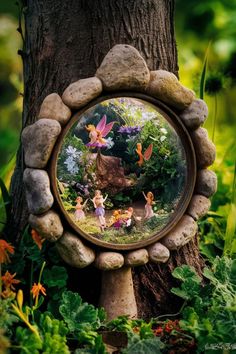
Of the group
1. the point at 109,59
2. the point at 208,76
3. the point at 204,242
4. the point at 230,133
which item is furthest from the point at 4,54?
→ the point at 109,59

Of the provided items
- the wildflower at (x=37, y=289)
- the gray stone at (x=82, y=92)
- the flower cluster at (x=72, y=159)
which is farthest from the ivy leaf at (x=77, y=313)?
the gray stone at (x=82, y=92)

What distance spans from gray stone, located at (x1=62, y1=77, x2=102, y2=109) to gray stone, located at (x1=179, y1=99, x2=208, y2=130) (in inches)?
13.0

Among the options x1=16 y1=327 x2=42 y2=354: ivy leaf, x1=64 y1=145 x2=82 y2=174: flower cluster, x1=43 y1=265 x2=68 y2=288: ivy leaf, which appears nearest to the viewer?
x1=16 y1=327 x2=42 y2=354: ivy leaf

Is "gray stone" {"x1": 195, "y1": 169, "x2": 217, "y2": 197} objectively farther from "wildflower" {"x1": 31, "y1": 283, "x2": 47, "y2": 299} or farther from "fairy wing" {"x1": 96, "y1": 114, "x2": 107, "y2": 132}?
"wildflower" {"x1": 31, "y1": 283, "x2": 47, "y2": 299}

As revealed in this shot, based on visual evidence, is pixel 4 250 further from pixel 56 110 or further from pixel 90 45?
pixel 90 45

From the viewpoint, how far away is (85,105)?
2279 mm

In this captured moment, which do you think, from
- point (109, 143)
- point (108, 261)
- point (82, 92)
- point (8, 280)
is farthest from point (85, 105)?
point (8, 280)

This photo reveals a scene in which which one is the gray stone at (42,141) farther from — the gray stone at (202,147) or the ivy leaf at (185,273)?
the ivy leaf at (185,273)

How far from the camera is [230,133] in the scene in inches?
187

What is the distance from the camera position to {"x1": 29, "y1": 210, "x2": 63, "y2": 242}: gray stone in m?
2.25

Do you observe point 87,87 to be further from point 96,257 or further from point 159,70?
point 96,257

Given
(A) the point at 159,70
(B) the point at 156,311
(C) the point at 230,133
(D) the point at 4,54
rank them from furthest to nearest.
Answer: (D) the point at 4,54 < (C) the point at 230,133 < (B) the point at 156,311 < (A) the point at 159,70

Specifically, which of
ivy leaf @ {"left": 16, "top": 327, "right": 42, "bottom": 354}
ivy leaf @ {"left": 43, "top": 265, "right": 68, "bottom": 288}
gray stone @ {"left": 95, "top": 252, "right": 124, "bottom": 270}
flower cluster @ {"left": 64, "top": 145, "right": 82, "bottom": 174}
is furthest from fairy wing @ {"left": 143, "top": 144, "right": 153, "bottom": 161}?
ivy leaf @ {"left": 16, "top": 327, "right": 42, "bottom": 354}

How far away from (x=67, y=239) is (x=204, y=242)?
0.91 meters
